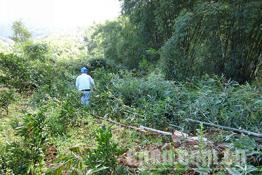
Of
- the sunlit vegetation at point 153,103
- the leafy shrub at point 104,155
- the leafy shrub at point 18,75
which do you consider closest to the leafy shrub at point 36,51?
the sunlit vegetation at point 153,103

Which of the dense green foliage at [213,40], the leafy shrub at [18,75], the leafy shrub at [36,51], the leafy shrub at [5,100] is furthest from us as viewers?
the leafy shrub at [36,51]

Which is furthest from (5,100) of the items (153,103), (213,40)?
(213,40)

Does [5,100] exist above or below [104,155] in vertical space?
above

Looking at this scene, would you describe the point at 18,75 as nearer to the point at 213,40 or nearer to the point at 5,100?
the point at 5,100

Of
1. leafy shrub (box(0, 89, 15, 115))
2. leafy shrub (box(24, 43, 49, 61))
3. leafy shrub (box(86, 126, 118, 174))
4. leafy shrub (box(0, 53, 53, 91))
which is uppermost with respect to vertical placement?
leafy shrub (box(24, 43, 49, 61))

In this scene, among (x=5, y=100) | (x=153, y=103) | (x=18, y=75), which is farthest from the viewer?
(x=18, y=75)

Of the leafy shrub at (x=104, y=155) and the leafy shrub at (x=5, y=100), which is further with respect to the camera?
the leafy shrub at (x=5, y=100)

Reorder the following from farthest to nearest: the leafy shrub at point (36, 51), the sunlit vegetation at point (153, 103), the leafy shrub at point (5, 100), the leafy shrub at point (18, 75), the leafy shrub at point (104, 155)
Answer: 1. the leafy shrub at point (36, 51)
2. the leafy shrub at point (18, 75)
3. the leafy shrub at point (5, 100)
4. the sunlit vegetation at point (153, 103)
5. the leafy shrub at point (104, 155)

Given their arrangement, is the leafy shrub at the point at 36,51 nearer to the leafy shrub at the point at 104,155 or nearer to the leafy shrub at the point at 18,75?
the leafy shrub at the point at 18,75

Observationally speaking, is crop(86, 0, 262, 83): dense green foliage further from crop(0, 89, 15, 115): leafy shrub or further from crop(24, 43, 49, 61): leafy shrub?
crop(24, 43, 49, 61): leafy shrub

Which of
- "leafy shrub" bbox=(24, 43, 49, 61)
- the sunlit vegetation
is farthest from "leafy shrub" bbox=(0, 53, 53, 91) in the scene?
"leafy shrub" bbox=(24, 43, 49, 61)

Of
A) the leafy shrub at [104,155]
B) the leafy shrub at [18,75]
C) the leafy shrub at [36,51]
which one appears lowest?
the leafy shrub at [104,155]

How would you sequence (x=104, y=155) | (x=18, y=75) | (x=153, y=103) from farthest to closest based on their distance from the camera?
(x=18, y=75) < (x=153, y=103) < (x=104, y=155)

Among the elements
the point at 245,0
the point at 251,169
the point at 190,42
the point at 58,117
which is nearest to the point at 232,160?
the point at 251,169
